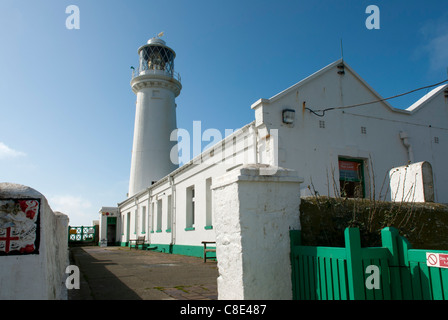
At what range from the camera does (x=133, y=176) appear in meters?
25.1

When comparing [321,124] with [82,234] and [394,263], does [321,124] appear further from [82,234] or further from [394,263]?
[82,234]

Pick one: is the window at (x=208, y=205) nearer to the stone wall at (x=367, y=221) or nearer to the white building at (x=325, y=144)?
A: the white building at (x=325, y=144)

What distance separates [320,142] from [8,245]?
903 centimetres

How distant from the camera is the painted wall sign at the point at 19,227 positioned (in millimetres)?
2838

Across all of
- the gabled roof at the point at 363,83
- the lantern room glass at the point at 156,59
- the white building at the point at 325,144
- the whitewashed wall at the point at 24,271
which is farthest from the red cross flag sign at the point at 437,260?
the lantern room glass at the point at 156,59

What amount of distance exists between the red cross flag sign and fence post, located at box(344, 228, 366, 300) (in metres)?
0.49

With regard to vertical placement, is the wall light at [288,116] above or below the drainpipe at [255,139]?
above

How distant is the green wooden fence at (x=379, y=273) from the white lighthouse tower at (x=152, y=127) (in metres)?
21.8

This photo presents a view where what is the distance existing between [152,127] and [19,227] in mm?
21763

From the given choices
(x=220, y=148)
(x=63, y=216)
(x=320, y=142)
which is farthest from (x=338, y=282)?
(x=220, y=148)

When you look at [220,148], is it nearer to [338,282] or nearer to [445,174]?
[445,174]

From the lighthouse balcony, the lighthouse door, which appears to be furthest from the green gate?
the lighthouse balcony

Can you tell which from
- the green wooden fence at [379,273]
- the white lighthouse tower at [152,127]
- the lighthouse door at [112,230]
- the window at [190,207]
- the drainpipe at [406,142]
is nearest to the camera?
the green wooden fence at [379,273]

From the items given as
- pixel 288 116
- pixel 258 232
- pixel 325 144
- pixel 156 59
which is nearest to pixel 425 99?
pixel 325 144
